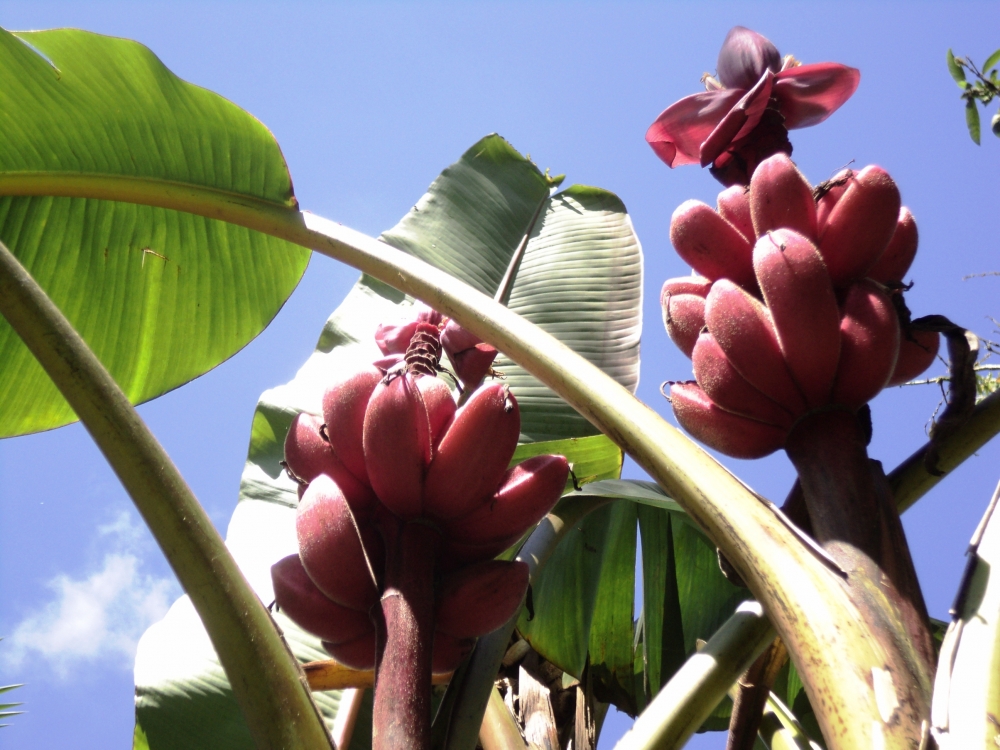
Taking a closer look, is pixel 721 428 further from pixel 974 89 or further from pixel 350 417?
pixel 974 89

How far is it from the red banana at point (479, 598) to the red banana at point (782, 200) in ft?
1.49

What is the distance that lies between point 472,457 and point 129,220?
36.5 inches

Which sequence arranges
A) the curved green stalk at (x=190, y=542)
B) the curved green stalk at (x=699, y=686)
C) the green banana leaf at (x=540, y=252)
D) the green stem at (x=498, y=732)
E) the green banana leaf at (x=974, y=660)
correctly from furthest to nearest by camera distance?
the green banana leaf at (x=540, y=252) < the green stem at (x=498, y=732) < the curved green stalk at (x=699, y=686) < the curved green stalk at (x=190, y=542) < the green banana leaf at (x=974, y=660)

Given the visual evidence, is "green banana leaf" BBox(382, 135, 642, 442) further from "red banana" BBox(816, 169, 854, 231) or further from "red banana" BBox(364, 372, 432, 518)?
"red banana" BBox(364, 372, 432, 518)

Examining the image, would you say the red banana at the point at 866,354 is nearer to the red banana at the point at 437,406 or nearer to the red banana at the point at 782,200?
the red banana at the point at 782,200

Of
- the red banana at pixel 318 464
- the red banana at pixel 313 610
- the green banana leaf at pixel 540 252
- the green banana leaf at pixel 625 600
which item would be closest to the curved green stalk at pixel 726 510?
the red banana at pixel 318 464

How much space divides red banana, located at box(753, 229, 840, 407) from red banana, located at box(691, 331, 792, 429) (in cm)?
4

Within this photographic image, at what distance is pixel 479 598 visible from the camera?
79 centimetres

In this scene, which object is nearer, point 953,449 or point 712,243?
point 953,449

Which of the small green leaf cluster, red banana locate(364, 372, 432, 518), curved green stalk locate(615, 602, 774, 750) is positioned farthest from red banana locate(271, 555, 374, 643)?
the small green leaf cluster

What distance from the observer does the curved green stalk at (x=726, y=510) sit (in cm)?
55

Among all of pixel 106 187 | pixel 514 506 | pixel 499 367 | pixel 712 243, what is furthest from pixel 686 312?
pixel 106 187

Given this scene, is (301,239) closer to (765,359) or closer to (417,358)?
(417,358)

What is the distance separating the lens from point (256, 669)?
625 mm
